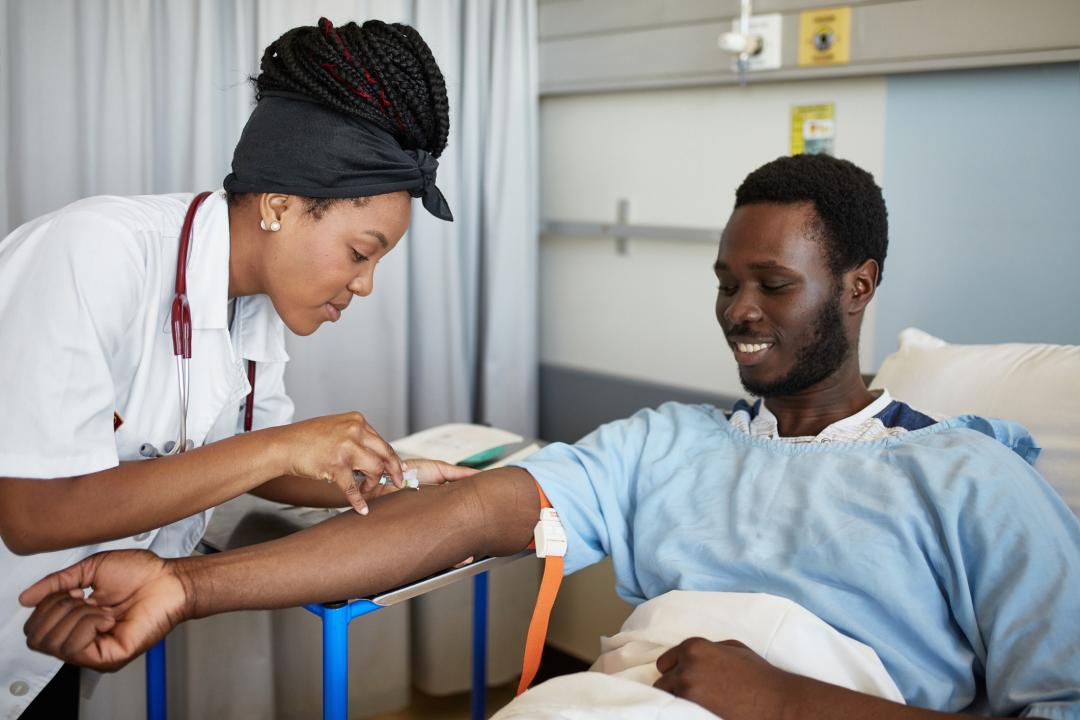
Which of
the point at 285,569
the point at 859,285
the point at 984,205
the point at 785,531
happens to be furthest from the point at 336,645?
the point at 984,205

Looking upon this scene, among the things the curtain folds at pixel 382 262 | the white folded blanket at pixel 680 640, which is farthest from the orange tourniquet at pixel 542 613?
the curtain folds at pixel 382 262

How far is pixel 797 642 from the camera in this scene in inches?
49.7

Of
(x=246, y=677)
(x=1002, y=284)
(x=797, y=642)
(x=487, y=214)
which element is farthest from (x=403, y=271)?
(x=797, y=642)

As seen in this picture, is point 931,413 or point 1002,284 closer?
point 931,413

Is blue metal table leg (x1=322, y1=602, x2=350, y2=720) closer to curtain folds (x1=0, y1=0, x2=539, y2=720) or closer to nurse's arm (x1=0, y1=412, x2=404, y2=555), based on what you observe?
nurse's arm (x1=0, y1=412, x2=404, y2=555)

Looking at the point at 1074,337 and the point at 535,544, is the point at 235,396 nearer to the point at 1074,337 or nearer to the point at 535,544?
the point at 535,544

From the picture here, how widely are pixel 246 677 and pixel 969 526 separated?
5.94 feet

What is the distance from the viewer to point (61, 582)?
1216mm

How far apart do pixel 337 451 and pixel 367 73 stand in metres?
0.54

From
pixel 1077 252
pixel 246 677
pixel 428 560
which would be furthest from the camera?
pixel 246 677

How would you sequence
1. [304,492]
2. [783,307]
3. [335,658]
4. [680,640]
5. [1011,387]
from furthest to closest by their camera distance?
1. [1011,387]
2. [304,492]
3. [783,307]
4. [335,658]
5. [680,640]

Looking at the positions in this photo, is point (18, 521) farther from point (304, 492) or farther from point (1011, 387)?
point (1011, 387)

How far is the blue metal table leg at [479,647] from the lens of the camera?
2.07 m

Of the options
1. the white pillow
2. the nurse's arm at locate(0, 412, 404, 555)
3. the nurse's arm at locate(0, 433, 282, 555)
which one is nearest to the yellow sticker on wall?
the white pillow
